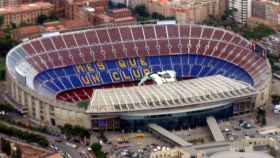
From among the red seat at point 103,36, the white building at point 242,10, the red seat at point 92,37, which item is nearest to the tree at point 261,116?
the red seat at point 103,36

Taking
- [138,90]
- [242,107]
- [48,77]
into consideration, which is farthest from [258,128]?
[48,77]

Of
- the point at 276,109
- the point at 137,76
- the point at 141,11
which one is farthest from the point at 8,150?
the point at 141,11

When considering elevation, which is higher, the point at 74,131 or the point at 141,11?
the point at 141,11

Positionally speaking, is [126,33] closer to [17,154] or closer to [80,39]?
[80,39]

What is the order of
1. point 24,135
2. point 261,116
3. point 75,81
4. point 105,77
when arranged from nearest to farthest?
point 24,135, point 261,116, point 75,81, point 105,77

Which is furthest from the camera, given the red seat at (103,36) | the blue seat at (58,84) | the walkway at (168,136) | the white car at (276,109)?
the red seat at (103,36)

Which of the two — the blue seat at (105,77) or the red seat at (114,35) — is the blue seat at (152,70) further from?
the red seat at (114,35)
